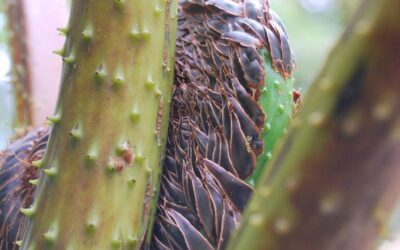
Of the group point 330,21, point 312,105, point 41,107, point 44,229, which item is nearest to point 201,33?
point 44,229

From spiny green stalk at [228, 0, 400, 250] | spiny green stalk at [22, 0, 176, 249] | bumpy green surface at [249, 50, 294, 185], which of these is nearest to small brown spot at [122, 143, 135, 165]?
spiny green stalk at [22, 0, 176, 249]

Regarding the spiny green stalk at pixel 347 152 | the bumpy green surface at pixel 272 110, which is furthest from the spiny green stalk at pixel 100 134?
the spiny green stalk at pixel 347 152

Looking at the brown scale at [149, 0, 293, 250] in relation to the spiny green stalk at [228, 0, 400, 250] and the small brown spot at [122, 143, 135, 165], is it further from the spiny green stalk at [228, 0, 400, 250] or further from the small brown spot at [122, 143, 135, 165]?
the spiny green stalk at [228, 0, 400, 250]

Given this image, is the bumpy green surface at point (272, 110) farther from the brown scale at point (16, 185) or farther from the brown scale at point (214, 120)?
the brown scale at point (16, 185)

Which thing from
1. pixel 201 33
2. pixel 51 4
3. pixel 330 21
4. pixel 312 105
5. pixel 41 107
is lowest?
pixel 330 21

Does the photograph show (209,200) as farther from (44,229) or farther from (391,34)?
(391,34)

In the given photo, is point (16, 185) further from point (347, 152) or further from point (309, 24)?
point (309, 24)
